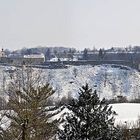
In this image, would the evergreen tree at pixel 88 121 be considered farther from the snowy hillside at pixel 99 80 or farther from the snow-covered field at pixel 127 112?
the snowy hillside at pixel 99 80

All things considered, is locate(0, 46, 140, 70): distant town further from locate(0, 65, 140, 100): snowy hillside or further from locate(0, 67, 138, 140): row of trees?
locate(0, 67, 138, 140): row of trees

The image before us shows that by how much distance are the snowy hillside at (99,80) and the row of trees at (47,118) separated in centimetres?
5746

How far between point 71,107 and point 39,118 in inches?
Answer: 62.7

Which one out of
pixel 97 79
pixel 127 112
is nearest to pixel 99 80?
pixel 97 79

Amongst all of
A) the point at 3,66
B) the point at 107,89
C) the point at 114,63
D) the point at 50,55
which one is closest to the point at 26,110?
the point at 107,89

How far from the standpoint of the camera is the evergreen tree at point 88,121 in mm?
10555

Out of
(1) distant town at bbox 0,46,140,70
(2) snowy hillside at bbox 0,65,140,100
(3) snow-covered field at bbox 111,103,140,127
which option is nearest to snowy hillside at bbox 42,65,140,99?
(2) snowy hillside at bbox 0,65,140,100

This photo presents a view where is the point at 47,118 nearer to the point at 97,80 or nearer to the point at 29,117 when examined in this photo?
the point at 29,117

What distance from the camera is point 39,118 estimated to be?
9562 millimetres

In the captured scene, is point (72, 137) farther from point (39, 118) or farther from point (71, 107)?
point (39, 118)

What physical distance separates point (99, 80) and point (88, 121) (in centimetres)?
6973

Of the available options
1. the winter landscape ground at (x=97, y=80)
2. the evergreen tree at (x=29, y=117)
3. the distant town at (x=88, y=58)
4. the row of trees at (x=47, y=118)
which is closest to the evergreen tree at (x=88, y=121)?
the row of trees at (x=47, y=118)

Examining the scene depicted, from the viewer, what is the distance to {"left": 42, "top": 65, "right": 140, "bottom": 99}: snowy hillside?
237 ft

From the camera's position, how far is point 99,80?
3157 inches
